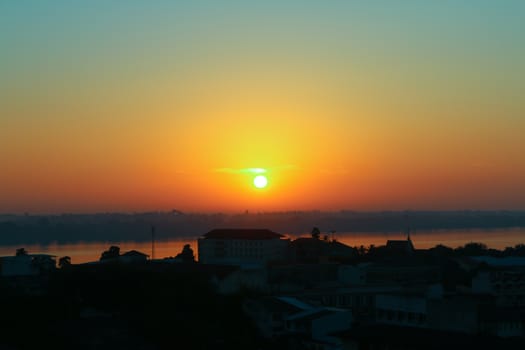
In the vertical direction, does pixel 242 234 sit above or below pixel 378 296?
above

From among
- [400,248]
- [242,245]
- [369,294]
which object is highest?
[242,245]

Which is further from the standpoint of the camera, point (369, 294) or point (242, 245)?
point (242, 245)

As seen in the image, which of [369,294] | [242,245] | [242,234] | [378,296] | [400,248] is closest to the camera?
[378,296]

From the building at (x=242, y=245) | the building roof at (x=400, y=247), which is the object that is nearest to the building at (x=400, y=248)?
the building roof at (x=400, y=247)

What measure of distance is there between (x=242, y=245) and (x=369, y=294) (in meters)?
11.6

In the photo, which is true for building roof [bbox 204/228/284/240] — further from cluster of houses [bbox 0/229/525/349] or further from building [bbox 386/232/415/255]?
building [bbox 386/232/415/255]

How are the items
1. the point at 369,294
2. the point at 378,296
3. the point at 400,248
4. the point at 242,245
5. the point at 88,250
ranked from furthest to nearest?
the point at 88,250 < the point at 242,245 < the point at 400,248 < the point at 369,294 < the point at 378,296

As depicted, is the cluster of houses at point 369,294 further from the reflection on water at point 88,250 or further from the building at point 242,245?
the reflection on water at point 88,250

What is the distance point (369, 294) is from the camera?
16484mm

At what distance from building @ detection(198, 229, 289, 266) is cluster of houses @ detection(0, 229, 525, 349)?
35 millimetres

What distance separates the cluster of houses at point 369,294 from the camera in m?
10.8

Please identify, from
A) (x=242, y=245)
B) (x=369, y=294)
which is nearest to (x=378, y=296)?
(x=369, y=294)

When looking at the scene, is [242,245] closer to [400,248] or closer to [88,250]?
[400,248]

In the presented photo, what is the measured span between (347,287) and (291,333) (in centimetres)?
493
